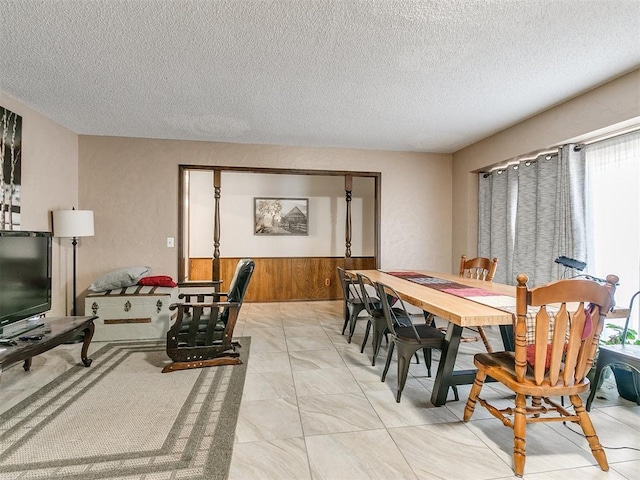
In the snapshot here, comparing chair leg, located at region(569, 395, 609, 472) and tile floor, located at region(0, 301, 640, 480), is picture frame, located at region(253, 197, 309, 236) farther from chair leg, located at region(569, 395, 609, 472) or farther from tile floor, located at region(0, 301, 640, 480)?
chair leg, located at region(569, 395, 609, 472)

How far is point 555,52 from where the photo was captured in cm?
215

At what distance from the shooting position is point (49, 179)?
3.48m

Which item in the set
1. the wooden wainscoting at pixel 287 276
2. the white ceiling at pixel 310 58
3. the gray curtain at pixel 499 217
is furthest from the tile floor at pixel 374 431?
the wooden wainscoting at pixel 287 276

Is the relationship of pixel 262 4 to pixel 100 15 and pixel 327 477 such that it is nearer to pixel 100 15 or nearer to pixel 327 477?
pixel 100 15

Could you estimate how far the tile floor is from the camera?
1.58 meters

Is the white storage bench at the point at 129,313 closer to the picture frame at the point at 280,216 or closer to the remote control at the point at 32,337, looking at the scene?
the remote control at the point at 32,337

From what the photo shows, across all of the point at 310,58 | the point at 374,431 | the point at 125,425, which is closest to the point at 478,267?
the point at 374,431

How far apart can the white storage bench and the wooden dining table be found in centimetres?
263

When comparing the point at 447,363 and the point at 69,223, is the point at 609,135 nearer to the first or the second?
the point at 447,363

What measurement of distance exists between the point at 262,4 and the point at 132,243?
11.5 ft

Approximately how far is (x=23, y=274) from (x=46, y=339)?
618 millimetres

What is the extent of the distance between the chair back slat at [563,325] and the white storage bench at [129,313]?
3.41 m

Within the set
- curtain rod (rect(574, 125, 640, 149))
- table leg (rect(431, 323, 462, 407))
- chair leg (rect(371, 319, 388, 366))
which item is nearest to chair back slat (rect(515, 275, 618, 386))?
table leg (rect(431, 323, 462, 407))

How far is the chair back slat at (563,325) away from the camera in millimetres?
1455
